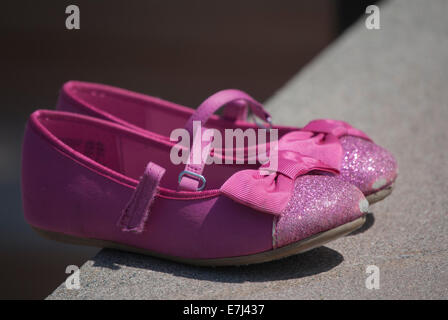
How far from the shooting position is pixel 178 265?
90 cm

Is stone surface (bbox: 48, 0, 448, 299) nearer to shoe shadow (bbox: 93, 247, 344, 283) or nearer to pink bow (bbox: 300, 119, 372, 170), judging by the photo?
shoe shadow (bbox: 93, 247, 344, 283)

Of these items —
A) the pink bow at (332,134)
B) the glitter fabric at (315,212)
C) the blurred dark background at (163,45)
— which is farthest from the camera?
the blurred dark background at (163,45)

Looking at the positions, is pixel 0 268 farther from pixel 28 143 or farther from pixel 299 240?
pixel 299 240

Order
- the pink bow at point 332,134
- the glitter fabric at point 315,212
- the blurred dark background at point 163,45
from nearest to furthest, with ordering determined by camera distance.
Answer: the glitter fabric at point 315,212 → the pink bow at point 332,134 → the blurred dark background at point 163,45

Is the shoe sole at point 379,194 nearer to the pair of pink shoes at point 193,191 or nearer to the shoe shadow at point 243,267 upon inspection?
the pair of pink shoes at point 193,191

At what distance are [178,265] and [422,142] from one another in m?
0.82

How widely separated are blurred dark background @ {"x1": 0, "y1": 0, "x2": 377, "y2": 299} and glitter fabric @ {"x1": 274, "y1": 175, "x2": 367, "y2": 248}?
2.56 metres

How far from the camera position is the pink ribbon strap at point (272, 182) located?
32.0 inches

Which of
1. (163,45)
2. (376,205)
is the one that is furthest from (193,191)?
(163,45)

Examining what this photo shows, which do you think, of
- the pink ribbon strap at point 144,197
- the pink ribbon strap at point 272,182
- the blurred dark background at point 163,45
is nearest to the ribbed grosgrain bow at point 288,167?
the pink ribbon strap at point 272,182

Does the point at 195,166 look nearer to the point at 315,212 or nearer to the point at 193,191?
the point at 193,191

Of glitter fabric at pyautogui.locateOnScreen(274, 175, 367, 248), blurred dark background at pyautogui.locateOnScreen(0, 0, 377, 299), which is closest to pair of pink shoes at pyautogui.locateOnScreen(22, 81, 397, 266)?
glitter fabric at pyautogui.locateOnScreen(274, 175, 367, 248)

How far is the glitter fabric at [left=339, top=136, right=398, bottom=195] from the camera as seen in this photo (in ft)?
3.26
